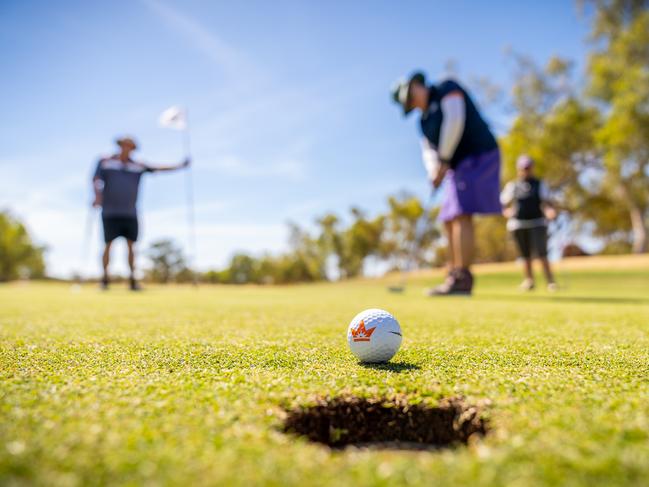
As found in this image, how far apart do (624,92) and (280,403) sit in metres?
29.1

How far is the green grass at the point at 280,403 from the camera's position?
92 cm

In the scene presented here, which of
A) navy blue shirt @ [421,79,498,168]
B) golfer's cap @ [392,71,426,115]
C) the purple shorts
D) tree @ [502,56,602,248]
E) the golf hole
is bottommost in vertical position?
the golf hole

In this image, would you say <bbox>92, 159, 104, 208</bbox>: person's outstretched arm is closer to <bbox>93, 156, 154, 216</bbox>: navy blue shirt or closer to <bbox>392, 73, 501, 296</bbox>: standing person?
<bbox>93, 156, 154, 216</bbox>: navy blue shirt

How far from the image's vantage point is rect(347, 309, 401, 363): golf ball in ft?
6.28

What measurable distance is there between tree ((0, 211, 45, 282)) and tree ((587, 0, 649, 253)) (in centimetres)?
4653

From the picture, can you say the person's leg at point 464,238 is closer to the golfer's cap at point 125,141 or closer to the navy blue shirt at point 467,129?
the navy blue shirt at point 467,129

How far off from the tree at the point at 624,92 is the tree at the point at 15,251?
4653cm

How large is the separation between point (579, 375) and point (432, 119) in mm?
4774

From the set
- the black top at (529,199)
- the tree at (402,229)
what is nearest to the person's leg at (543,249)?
the black top at (529,199)

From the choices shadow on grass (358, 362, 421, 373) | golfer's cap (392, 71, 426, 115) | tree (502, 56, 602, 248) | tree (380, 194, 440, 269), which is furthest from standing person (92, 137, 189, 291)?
tree (380, 194, 440, 269)

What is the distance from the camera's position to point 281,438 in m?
1.08

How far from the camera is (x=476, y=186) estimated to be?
5699 millimetres

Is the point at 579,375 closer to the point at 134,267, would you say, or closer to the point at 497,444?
the point at 497,444

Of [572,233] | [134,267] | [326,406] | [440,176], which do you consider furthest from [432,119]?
[572,233]
